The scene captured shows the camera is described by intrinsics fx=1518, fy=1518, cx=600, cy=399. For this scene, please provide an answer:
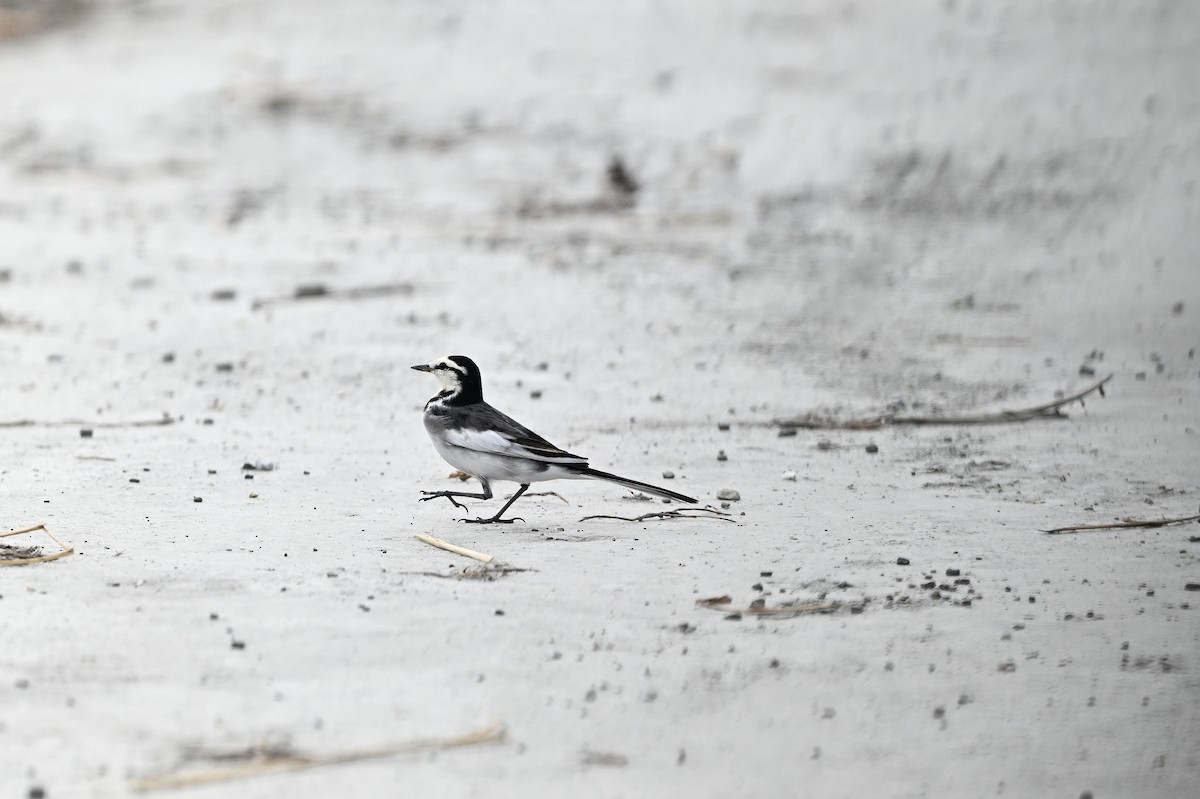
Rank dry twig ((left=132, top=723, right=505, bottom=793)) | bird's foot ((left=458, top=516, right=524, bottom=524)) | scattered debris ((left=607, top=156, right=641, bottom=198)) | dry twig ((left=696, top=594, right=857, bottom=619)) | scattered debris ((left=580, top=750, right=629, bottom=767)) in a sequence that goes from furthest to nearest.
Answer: scattered debris ((left=607, top=156, right=641, bottom=198))
bird's foot ((left=458, top=516, right=524, bottom=524))
dry twig ((left=696, top=594, right=857, bottom=619))
scattered debris ((left=580, top=750, right=629, bottom=767))
dry twig ((left=132, top=723, right=505, bottom=793))

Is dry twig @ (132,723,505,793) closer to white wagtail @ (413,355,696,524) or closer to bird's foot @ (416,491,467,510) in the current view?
white wagtail @ (413,355,696,524)

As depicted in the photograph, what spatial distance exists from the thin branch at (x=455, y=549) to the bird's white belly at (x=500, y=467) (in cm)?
42

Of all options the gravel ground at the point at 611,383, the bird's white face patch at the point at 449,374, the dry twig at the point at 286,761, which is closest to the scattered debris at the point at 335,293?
the gravel ground at the point at 611,383

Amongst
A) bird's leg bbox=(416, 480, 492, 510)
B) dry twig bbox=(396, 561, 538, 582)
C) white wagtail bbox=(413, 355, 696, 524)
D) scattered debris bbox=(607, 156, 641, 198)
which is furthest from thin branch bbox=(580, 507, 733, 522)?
scattered debris bbox=(607, 156, 641, 198)

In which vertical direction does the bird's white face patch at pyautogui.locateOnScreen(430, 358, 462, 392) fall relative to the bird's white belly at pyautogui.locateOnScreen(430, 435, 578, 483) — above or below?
above

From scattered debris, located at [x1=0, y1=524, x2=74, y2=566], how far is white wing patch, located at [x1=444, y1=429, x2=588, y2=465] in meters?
1.38

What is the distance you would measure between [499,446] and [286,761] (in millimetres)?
2138

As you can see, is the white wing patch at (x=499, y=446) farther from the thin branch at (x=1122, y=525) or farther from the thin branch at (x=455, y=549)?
the thin branch at (x=1122, y=525)

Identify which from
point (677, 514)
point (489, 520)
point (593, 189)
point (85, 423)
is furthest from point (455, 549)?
point (593, 189)

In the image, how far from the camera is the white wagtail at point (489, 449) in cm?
527

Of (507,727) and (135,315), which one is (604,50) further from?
(507,727)

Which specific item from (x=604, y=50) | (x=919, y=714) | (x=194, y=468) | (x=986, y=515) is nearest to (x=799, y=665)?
(x=919, y=714)

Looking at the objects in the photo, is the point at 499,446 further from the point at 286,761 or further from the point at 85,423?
the point at 85,423

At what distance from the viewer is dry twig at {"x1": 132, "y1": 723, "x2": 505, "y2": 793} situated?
3.18 meters
